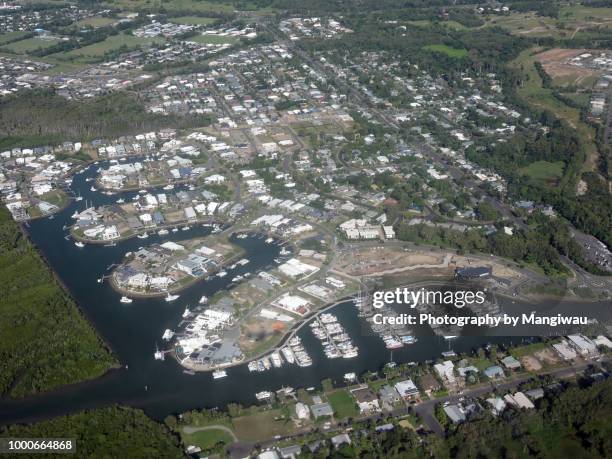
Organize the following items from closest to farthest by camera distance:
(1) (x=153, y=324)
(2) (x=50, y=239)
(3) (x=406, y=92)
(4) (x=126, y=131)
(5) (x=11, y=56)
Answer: (1) (x=153, y=324) < (2) (x=50, y=239) < (4) (x=126, y=131) < (3) (x=406, y=92) < (5) (x=11, y=56)

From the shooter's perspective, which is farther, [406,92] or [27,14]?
[27,14]

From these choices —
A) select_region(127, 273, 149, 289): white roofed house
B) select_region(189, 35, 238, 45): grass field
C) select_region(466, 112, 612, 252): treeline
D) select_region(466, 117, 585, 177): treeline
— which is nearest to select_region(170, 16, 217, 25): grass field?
select_region(189, 35, 238, 45): grass field

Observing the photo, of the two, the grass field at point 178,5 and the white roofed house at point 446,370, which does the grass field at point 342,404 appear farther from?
the grass field at point 178,5

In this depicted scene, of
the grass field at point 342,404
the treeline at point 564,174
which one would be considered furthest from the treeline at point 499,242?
the grass field at point 342,404

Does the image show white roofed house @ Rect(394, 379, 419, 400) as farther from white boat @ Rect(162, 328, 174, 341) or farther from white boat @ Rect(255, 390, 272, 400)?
white boat @ Rect(162, 328, 174, 341)

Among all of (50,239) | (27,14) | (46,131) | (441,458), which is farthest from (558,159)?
(27,14)

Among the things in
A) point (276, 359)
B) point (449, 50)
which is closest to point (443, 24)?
point (449, 50)

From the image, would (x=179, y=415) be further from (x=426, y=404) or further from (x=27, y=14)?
(x=27, y=14)
